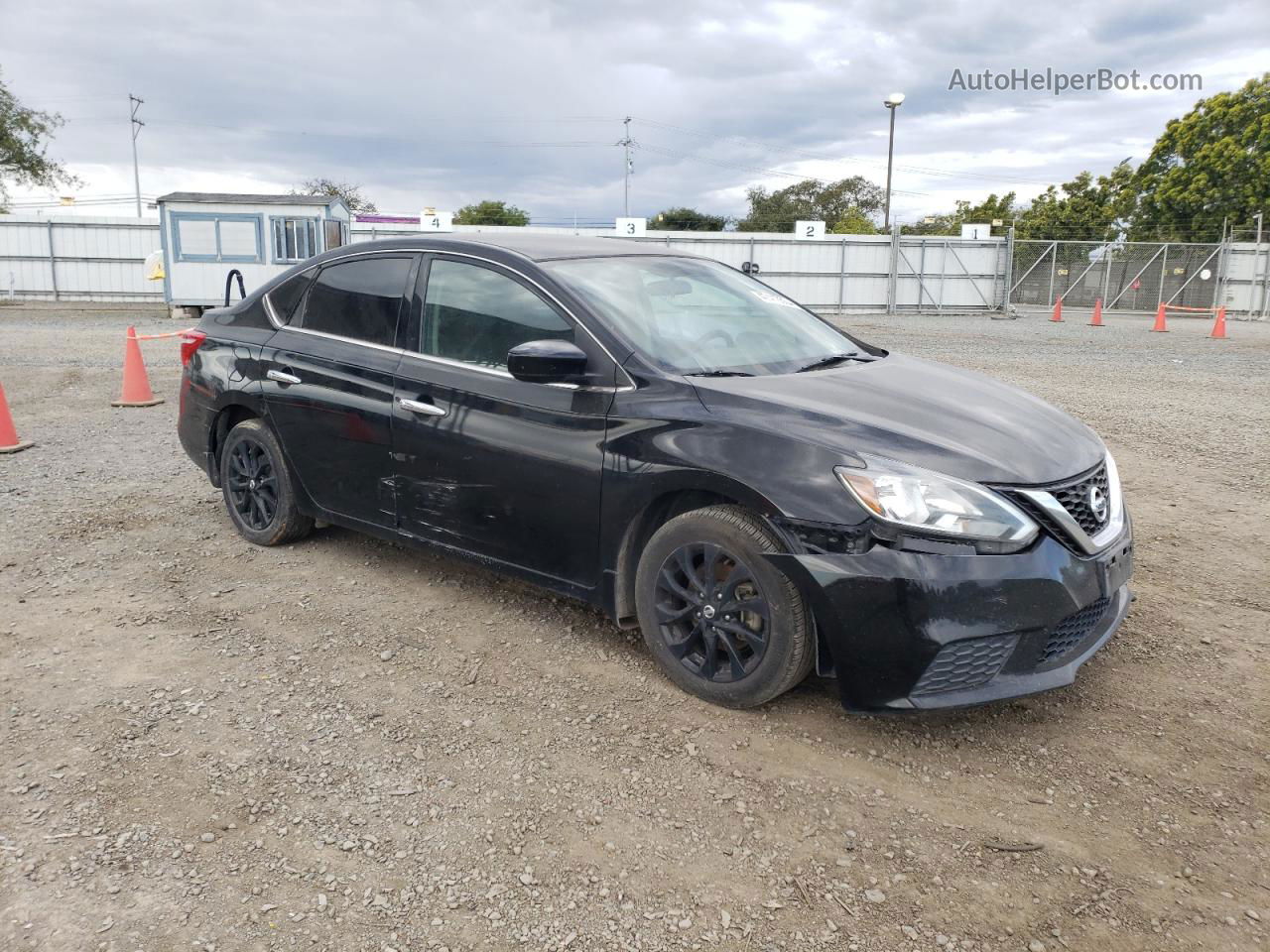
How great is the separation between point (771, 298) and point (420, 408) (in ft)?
5.57

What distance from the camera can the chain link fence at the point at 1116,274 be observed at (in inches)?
1192

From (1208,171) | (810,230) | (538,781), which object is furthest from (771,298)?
(1208,171)

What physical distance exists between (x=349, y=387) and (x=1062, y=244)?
31.1 metres

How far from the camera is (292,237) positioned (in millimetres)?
22328

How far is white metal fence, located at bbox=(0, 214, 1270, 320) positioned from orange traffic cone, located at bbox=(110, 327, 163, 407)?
1869 cm

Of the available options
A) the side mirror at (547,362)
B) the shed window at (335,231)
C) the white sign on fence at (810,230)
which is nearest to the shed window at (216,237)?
the shed window at (335,231)

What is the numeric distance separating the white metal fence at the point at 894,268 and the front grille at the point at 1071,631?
85.6ft

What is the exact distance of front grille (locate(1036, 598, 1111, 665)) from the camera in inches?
117

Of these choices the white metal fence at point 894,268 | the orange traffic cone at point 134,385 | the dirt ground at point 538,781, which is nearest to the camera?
the dirt ground at point 538,781

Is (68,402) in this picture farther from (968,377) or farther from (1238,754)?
(1238,754)

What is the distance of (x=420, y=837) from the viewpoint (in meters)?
2.62

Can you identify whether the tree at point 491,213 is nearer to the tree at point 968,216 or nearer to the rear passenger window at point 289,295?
the tree at point 968,216

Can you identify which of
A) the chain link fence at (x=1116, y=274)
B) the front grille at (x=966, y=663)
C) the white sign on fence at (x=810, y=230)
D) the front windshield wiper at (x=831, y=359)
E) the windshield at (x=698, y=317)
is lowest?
the front grille at (x=966, y=663)

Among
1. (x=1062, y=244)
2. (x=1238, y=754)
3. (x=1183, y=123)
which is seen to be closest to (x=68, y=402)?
(x=1238, y=754)
